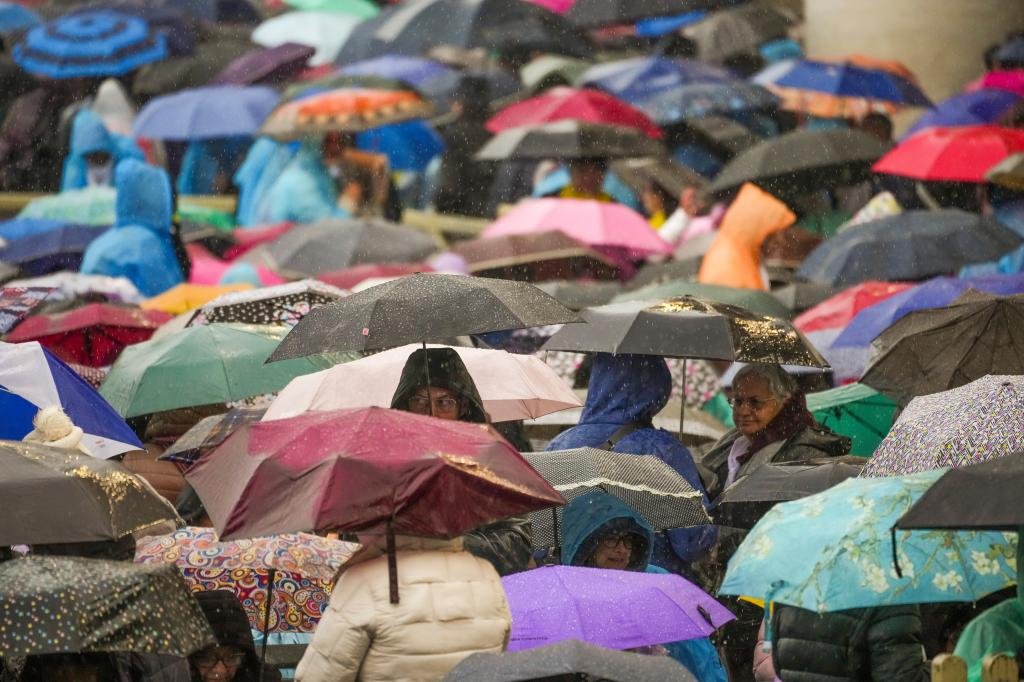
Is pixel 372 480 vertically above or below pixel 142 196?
above

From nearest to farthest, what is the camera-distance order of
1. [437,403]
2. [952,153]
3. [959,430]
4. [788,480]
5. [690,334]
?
[959,430], [437,403], [788,480], [690,334], [952,153]

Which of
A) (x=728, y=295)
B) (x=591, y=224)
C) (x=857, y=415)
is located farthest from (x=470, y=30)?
(x=857, y=415)

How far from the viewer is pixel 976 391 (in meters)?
9.25

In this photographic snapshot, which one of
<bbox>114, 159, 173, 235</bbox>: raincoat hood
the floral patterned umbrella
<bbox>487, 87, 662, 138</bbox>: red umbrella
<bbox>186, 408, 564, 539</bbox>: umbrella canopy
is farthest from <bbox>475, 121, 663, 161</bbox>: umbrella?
<bbox>186, 408, 564, 539</bbox>: umbrella canopy

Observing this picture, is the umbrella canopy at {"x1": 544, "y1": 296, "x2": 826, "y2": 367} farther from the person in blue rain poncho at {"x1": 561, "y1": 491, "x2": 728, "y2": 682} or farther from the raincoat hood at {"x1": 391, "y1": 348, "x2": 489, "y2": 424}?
the raincoat hood at {"x1": 391, "y1": 348, "x2": 489, "y2": 424}

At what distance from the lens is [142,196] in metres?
16.3

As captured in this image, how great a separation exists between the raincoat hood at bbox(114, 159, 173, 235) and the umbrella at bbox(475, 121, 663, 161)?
10.00ft

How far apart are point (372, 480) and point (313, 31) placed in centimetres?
1725

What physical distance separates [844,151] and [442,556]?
1076 cm

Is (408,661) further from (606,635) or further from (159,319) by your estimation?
(159,319)

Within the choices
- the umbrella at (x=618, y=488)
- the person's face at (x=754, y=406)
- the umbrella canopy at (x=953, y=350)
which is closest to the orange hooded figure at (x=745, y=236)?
the umbrella canopy at (x=953, y=350)

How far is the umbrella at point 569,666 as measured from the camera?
269 inches

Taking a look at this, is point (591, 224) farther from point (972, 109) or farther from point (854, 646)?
point (854, 646)

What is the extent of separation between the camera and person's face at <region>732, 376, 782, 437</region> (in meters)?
10.9
